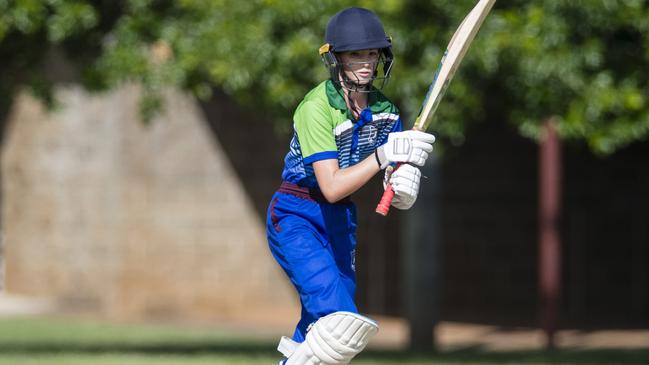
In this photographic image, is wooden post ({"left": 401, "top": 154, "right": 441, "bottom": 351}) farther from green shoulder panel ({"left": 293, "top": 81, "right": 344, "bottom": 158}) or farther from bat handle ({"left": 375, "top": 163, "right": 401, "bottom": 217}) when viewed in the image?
bat handle ({"left": 375, "top": 163, "right": 401, "bottom": 217})

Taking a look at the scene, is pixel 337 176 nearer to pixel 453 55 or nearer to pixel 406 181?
pixel 406 181

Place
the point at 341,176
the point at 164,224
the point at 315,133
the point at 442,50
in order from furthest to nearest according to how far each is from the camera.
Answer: the point at 164,224 → the point at 442,50 → the point at 315,133 → the point at 341,176

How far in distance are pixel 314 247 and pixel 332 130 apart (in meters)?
0.55

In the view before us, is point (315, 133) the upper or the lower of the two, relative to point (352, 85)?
lower

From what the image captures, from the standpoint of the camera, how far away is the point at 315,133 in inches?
251

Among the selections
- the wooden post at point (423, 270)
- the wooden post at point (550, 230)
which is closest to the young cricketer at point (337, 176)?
the wooden post at point (423, 270)

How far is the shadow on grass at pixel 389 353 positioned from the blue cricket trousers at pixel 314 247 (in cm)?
691

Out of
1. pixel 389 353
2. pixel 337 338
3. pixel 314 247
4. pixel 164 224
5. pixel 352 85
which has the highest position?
pixel 352 85

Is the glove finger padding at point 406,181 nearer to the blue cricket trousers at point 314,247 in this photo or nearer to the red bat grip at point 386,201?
the red bat grip at point 386,201

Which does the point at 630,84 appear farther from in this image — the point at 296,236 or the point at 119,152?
the point at 119,152

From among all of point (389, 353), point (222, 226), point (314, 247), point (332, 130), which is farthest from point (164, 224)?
point (332, 130)

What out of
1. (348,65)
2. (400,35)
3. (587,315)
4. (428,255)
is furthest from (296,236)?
(587,315)

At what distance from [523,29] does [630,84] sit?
3.38 ft

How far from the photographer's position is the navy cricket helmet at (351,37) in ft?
20.8
